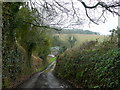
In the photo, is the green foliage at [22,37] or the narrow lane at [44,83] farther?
the green foliage at [22,37]

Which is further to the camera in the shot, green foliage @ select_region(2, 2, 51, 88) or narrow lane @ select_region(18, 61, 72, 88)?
green foliage @ select_region(2, 2, 51, 88)

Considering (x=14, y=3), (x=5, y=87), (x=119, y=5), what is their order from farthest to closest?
(x=14, y=3) → (x=5, y=87) → (x=119, y=5)

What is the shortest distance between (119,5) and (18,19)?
7.70m

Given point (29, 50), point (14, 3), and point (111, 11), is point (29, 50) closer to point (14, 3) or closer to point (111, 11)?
point (14, 3)

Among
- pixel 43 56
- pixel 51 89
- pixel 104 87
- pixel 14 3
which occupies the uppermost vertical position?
pixel 14 3

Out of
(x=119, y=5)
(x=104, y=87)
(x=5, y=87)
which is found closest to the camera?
(x=119, y=5)

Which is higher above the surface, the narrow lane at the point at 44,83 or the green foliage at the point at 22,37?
the green foliage at the point at 22,37

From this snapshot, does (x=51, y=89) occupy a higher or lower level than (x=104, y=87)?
lower

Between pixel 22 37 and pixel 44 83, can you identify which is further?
pixel 22 37

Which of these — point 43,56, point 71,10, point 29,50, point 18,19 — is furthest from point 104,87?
point 43,56

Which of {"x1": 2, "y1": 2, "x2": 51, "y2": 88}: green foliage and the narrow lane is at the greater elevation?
{"x1": 2, "y1": 2, "x2": 51, "y2": 88}: green foliage

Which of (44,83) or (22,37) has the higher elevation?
(22,37)

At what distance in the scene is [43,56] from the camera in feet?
115

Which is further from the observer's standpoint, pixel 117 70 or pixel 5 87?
pixel 5 87
